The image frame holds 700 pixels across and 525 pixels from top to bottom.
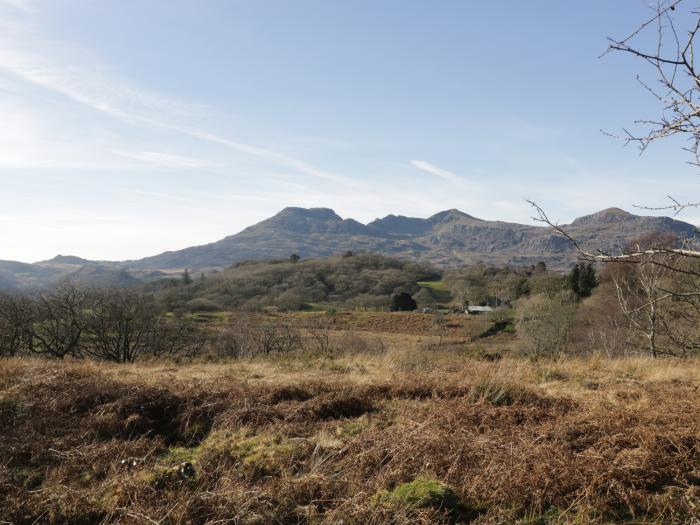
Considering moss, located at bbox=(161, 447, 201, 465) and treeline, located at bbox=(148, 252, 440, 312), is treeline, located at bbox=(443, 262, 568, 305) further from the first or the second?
moss, located at bbox=(161, 447, 201, 465)

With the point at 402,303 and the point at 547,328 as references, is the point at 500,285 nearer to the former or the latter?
the point at 402,303

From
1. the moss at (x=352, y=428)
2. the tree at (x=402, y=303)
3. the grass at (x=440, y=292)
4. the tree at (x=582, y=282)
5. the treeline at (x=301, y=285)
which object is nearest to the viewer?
the moss at (x=352, y=428)

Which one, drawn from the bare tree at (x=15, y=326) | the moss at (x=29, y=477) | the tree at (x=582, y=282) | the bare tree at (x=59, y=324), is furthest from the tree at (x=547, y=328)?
the bare tree at (x=15, y=326)

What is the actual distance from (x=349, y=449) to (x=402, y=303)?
2859 inches

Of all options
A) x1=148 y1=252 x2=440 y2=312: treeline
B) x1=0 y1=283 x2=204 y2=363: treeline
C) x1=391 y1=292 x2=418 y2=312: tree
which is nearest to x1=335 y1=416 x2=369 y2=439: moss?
x1=0 y1=283 x2=204 y2=363: treeline

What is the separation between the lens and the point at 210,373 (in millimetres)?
9281

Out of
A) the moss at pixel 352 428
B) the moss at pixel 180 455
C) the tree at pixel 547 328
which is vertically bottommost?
the tree at pixel 547 328

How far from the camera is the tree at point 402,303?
76.2m

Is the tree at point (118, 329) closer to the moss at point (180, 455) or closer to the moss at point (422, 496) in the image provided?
the moss at point (180, 455)

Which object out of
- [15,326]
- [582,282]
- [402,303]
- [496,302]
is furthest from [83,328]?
[496,302]

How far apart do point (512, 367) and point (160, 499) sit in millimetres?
7048

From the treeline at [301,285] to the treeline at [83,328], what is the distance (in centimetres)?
3962

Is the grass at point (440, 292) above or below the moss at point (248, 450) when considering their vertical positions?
below

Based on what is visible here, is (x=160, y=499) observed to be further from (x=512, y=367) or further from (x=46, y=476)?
(x=512, y=367)
